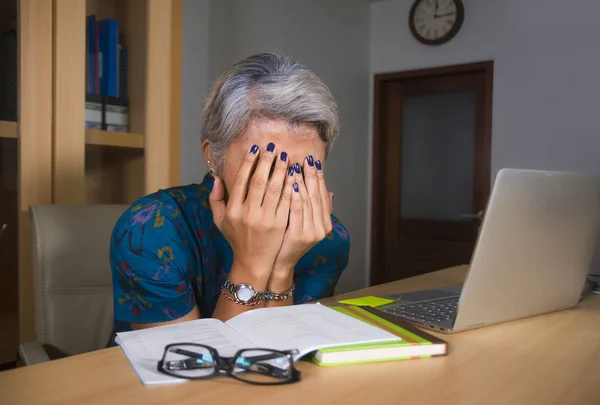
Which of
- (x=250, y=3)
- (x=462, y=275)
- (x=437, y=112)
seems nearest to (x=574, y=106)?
(x=437, y=112)

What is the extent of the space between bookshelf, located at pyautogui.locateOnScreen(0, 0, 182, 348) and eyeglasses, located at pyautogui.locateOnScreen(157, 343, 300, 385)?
101cm

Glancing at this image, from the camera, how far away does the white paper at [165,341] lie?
0.65 meters

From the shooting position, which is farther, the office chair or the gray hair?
the office chair

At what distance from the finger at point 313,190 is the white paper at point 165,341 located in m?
0.28

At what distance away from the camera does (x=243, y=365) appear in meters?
0.65

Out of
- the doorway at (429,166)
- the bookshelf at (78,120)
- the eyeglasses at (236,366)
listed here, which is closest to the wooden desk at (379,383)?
the eyeglasses at (236,366)

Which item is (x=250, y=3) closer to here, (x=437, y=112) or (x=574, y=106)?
(x=437, y=112)

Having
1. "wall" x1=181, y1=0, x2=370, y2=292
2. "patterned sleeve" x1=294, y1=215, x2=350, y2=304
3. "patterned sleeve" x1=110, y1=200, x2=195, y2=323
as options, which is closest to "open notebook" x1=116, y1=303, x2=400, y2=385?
"patterned sleeve" x1=110, y1=200, x2=195, y2=323

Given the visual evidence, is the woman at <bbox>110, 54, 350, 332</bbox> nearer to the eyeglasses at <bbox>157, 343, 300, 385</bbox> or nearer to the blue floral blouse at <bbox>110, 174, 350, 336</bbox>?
the blue floral blouse at <bbox>110, 174, 350, 336</bbox>

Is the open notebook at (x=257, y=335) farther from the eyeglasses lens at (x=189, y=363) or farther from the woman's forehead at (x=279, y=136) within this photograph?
the woman's forehead at (x=279, y=136)

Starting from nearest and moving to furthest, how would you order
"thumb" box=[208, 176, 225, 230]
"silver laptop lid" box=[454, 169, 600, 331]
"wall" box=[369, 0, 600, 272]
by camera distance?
"silver laptop lid" box=[454, 169, 600, 331], "thumb" box=[208, 176, 225, 230], "wall" box=[369, 0, 600, 272]

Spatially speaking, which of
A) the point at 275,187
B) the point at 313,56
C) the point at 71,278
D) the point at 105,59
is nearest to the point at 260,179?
the point at 275,187

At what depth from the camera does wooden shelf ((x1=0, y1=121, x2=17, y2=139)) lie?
1493mm

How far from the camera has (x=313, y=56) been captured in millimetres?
3479
